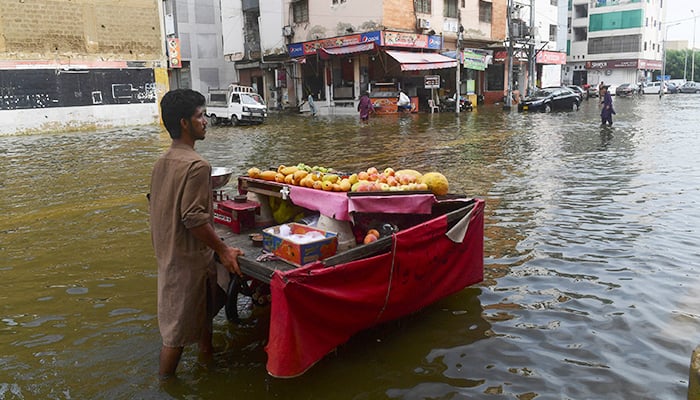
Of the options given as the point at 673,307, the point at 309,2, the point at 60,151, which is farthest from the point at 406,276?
the point at 309,2

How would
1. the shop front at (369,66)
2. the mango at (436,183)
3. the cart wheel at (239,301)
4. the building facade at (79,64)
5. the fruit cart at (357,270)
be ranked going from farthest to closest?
the shop front at (369,66), the building facade at (79,64), the mango at (436,183), the cart wheel at (239,301), the fruit cart at (357,270)

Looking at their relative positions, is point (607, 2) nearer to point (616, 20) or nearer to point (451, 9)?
point (616, 20)

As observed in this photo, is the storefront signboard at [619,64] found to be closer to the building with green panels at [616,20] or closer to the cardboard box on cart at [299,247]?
the building with green panels at [616,20]

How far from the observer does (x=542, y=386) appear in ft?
12.0

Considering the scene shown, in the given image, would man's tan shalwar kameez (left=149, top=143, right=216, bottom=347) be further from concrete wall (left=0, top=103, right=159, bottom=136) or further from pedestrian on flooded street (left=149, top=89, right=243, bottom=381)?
concrete wall (left=0, top=103, right=159, bottom=136)

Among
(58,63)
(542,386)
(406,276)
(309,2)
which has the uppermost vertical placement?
(309,2)

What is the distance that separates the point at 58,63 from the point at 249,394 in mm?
26399

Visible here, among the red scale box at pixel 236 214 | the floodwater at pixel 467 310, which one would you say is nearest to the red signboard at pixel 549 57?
the floodwater at pixel 467 310

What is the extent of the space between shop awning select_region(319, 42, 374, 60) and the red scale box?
89.5 ft

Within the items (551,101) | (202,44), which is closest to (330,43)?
(202,44)

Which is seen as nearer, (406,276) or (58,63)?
(406,276)

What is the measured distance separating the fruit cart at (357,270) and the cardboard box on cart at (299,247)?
59 mm

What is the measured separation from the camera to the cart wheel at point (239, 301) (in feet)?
13.4

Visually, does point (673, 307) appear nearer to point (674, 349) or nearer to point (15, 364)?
point (674, 349)
